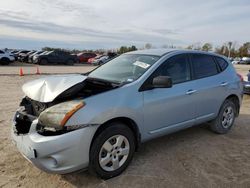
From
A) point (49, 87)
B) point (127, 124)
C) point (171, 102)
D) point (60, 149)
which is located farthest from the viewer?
point (171, 102)

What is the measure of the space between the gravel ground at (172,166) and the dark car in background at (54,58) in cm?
2267

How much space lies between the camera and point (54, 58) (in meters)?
27.5

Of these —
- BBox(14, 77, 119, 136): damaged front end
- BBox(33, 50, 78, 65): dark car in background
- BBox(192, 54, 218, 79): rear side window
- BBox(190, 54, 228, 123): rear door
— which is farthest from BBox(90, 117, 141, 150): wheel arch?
BBox(33, 50, 78, 65): dark car in background

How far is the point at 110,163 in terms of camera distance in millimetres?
3336

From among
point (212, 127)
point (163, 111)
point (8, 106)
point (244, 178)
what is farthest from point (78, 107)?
point (8, 106)

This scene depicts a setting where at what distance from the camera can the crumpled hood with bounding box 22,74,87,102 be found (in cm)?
313

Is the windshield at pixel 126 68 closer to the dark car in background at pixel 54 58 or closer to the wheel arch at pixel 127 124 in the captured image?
the wheel arch at pixel 127 124

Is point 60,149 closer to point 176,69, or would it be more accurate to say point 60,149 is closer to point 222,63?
point 176,69

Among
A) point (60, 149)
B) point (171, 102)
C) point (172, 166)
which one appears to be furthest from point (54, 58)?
point (60, 149)

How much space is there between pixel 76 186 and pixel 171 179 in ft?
4.03

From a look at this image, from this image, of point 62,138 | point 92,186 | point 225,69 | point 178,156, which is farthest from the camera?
point 225,69

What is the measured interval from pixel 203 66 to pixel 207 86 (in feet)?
1.32

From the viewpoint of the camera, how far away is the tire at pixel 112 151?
312cm

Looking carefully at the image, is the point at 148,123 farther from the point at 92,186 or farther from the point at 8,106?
the point at 8,106
